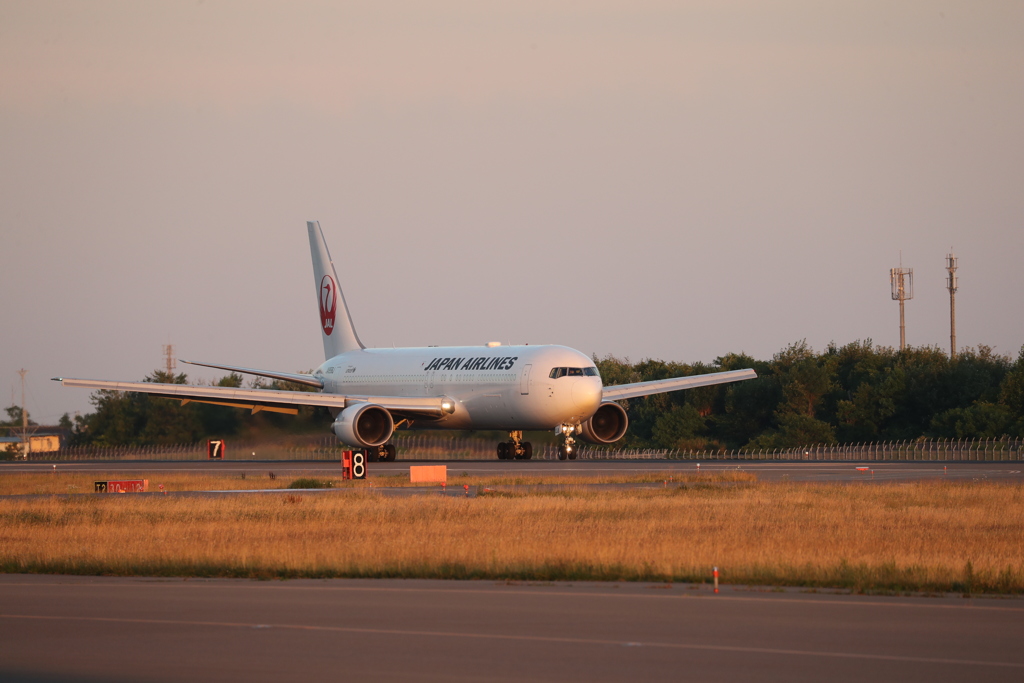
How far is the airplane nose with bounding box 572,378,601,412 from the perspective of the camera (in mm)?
46438

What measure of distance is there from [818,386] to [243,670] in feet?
212

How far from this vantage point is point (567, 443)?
163ft

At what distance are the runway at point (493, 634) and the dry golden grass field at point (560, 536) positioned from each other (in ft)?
4.25

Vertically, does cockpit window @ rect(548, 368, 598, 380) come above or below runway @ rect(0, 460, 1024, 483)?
above

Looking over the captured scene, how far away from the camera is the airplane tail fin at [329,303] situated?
6044cm

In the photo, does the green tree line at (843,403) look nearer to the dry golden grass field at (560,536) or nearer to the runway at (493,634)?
the dry golden grass field at (560,536)

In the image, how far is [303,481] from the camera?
113 feet

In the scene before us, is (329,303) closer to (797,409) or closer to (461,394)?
(461,394)

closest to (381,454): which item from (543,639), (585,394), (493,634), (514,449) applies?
(514,449)

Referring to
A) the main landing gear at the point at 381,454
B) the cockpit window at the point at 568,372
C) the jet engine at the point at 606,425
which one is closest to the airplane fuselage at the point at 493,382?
the cockpit window at the point at 568,372

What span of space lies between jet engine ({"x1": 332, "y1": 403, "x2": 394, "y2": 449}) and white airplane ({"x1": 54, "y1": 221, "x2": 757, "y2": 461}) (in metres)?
0.04

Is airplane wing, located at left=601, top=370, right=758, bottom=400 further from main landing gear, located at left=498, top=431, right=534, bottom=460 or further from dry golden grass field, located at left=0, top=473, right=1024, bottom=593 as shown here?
dry golden grass field, located at left=0, top=473, right=1024, bottom=593

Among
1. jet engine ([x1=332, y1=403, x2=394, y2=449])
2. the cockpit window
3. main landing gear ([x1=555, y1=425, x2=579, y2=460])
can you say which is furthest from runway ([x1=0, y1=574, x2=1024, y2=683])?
main landing gear ([x1=555, y1=425, x2=579, y2=460])

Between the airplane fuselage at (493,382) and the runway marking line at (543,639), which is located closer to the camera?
the runway marking line at (543,639)
